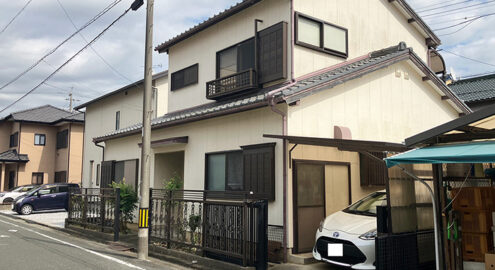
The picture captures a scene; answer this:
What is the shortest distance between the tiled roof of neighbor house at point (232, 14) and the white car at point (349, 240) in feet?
21.3

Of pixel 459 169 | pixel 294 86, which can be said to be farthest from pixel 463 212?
pixel 294 86

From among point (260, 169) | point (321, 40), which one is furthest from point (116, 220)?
point (321, 40)

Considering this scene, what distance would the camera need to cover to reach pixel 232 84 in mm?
11211

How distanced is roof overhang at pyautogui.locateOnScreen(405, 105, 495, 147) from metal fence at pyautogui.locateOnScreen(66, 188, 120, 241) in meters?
8.70

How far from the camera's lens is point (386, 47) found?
496 inches

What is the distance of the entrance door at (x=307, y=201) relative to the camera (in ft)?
28.3

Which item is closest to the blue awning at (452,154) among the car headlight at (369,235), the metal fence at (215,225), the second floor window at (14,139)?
the car headlight at (369,235)

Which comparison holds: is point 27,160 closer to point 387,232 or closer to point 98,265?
point 98,265

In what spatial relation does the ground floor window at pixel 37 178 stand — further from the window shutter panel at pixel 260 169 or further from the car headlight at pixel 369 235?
the car headlight at pixel 369 235

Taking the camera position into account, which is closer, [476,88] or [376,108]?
[376,108]

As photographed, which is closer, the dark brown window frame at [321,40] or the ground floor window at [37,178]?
the dark brown window frame at [321,40]

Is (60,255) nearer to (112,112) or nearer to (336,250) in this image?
(336,250)

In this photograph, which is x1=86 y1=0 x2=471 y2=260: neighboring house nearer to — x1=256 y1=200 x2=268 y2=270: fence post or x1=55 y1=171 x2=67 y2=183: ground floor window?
x1=256 y1=200 x2=268 y2=270: fence post

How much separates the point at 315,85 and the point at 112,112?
16.2 m
